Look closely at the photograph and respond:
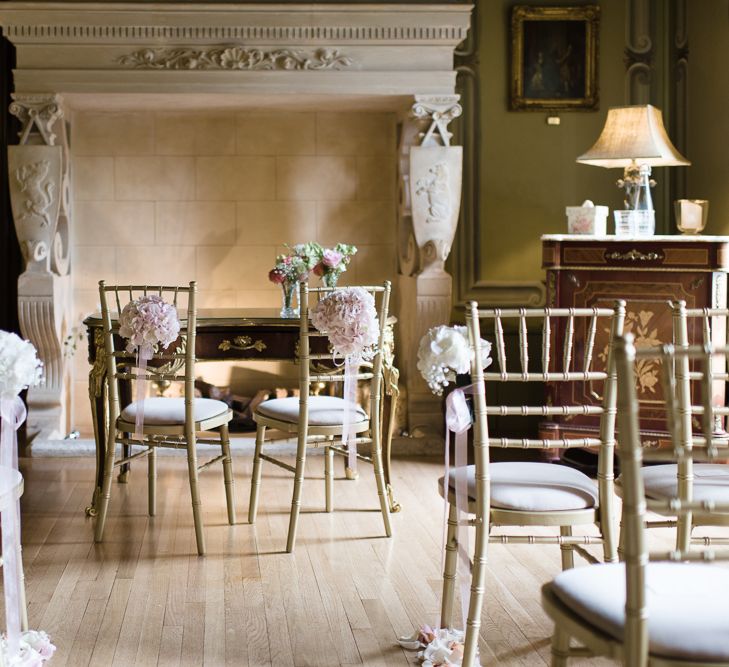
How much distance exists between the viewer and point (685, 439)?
2.87 meters

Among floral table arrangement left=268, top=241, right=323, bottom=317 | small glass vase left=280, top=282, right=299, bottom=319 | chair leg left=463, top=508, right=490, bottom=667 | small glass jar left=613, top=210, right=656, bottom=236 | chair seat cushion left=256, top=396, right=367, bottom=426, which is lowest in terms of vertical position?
chair leg left=463, top=508, right=490, bottom=667

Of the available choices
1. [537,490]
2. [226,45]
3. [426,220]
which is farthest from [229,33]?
[537,490]

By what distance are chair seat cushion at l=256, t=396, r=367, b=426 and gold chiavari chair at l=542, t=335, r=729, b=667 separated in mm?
2069

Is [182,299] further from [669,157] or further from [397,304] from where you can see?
[669,157]

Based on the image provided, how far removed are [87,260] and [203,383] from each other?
1.04 metres

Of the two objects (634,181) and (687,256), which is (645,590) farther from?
(634,181)

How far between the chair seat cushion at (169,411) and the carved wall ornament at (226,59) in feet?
7.27

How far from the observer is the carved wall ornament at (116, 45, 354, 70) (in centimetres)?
557

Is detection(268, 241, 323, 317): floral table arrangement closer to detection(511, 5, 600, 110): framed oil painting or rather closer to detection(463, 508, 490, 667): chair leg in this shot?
detection(511, 5, 600, 110): framed oil painting

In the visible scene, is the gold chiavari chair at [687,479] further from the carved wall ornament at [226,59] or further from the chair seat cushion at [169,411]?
the carved wall ornament at [226,59]

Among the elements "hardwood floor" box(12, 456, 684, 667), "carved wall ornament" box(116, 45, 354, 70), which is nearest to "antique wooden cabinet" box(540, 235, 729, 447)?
"hardwood floor" box(12, 456, 684, 667)

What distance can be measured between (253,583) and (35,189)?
3056 mm

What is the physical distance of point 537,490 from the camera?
Result: 2.64 metres

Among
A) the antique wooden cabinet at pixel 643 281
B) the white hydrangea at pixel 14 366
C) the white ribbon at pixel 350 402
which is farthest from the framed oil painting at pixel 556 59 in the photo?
the white hydrangea at pixel 14 366
